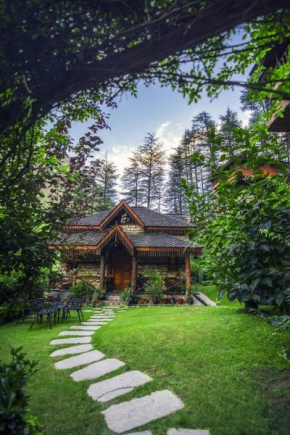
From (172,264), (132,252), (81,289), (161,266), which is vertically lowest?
(81,289)

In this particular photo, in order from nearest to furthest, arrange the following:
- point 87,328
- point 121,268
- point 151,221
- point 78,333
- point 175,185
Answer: point 78,333 < point 87,328 < point 121,268 < point 151,221 < point 175,185

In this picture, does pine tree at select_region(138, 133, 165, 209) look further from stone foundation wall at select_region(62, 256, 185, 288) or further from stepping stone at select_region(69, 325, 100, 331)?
stepping stone at select_region(69, 325, 100, 331)

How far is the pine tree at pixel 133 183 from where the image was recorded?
32562mm

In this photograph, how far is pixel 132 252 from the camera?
1196 cm

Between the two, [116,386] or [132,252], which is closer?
[116,386]

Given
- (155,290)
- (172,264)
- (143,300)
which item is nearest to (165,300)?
(155,290)

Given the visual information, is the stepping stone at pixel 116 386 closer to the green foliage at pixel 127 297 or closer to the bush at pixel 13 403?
the bush at pixel 13 403

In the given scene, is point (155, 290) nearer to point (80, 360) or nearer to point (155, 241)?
point (155, 241)

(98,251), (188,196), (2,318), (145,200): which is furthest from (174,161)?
(188,196)

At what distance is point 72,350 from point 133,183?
30.0m

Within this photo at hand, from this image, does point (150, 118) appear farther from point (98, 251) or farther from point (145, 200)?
point (145, 200)

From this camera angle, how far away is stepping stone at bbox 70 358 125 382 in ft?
10.7

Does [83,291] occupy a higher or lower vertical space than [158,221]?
lower

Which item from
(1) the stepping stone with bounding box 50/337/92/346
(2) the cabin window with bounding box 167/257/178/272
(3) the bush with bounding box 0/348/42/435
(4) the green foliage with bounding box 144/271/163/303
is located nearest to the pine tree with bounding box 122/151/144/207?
(2) the cabin window with bounding box 167/257/178/272
